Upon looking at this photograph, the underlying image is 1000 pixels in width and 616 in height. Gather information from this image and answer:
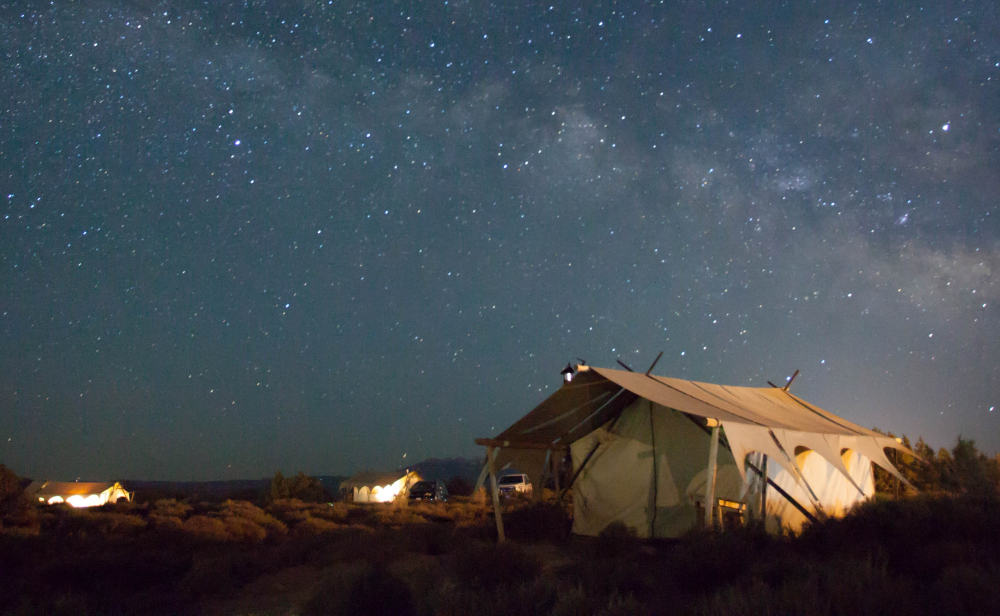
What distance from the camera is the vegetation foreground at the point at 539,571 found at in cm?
498

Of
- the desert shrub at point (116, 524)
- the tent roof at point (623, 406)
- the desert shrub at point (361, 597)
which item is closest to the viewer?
the desert shrub at point (361, 597)

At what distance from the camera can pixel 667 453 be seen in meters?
12.1

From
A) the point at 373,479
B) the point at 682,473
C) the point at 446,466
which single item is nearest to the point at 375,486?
the point at 373,479

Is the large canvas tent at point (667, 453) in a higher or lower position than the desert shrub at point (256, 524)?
higher

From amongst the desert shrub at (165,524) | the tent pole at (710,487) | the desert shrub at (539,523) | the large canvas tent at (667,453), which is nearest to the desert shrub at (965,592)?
the tent pole at (710,487)

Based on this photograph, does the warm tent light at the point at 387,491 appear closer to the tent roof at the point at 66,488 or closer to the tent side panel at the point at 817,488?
the tent roof at the point at 66,488

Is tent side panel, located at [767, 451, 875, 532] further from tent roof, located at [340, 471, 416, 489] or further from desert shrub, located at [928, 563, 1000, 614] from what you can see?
tent roof, located at [340, 471, 416, 489]

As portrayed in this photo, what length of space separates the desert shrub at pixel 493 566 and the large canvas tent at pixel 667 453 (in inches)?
119

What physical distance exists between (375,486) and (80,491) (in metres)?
23.4

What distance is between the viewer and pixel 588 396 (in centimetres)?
1205

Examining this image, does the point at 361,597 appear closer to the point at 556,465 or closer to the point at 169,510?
the point at 556,465

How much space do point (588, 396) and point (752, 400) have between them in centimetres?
389

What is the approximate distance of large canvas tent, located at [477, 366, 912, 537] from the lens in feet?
35.8

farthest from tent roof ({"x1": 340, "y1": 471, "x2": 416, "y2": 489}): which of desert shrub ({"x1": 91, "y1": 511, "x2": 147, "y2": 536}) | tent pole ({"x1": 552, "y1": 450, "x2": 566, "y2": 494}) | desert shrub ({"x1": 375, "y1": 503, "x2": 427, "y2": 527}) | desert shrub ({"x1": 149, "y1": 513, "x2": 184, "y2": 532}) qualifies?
tent pole ({"x1": 552, "y1": 450, "x2": 566, "y2": 494})
